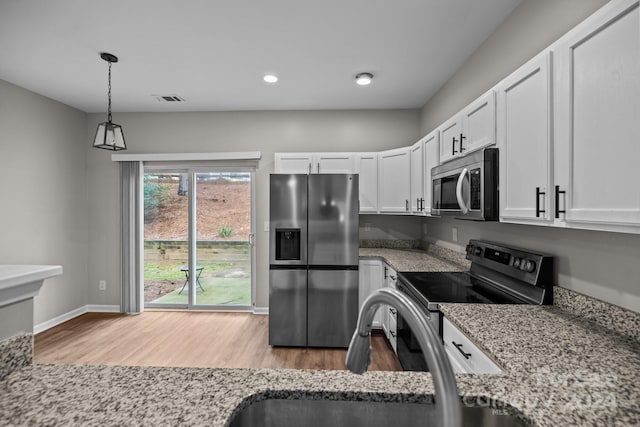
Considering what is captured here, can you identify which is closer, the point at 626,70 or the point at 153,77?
the point at 626,70

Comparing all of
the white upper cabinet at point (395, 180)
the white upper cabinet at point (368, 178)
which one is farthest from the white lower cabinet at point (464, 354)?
the white upper cabinet at point (368, 178)

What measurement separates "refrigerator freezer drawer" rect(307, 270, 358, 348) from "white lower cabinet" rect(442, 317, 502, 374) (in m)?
1.54

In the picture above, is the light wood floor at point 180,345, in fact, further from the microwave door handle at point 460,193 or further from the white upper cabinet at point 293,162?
the white upper cabinet at point 293,162

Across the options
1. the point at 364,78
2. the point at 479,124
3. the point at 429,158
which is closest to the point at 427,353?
the point at 479,124

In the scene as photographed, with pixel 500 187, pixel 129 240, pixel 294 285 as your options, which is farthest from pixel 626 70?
pixel 129 240

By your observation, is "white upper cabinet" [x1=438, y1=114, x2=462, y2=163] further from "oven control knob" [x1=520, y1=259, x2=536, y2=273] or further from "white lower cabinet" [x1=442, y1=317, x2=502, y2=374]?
"white lower cabinet" [x1=442, y1=317, x2=502, y2=374]

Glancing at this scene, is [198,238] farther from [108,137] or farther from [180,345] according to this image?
[108,137]

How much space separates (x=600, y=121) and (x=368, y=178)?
2.70m

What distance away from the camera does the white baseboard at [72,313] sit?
353 centimetres

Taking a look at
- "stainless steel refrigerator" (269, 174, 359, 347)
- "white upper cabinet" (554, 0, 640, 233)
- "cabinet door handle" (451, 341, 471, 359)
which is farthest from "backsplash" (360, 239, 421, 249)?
"white upper cabinet" (554, 0, 640, 233)

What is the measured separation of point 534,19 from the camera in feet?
6.07

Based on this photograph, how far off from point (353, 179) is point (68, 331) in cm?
370

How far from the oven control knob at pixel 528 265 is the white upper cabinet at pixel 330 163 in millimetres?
2241

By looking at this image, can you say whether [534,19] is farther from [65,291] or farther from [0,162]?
[65,291]
